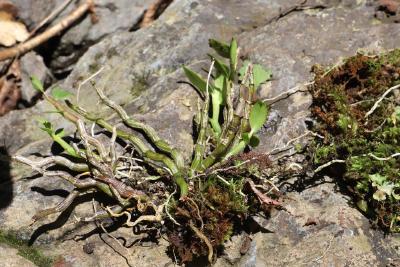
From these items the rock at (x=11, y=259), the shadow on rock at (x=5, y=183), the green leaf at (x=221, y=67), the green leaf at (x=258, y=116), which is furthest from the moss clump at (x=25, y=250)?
the green leaf at (x=221, y=67)

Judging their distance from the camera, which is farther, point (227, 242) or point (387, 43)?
point (387, 43)

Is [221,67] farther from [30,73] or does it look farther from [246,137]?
[30,73]

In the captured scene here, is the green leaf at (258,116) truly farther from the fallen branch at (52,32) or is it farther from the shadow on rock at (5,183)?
the fallen branch at (52,32)

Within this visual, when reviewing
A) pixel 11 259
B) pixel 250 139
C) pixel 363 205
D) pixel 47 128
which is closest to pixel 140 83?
pixel 47 128

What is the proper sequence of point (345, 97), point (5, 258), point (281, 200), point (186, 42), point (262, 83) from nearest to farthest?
1. point (5, 258)
2. point (281, 200)
3. point (345, 97)
4. point (262, 83)
5. point (186, 42)

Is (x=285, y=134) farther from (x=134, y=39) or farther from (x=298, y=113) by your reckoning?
(x=134, y=39)

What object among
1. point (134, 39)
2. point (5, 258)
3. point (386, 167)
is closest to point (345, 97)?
point (386, 167)
